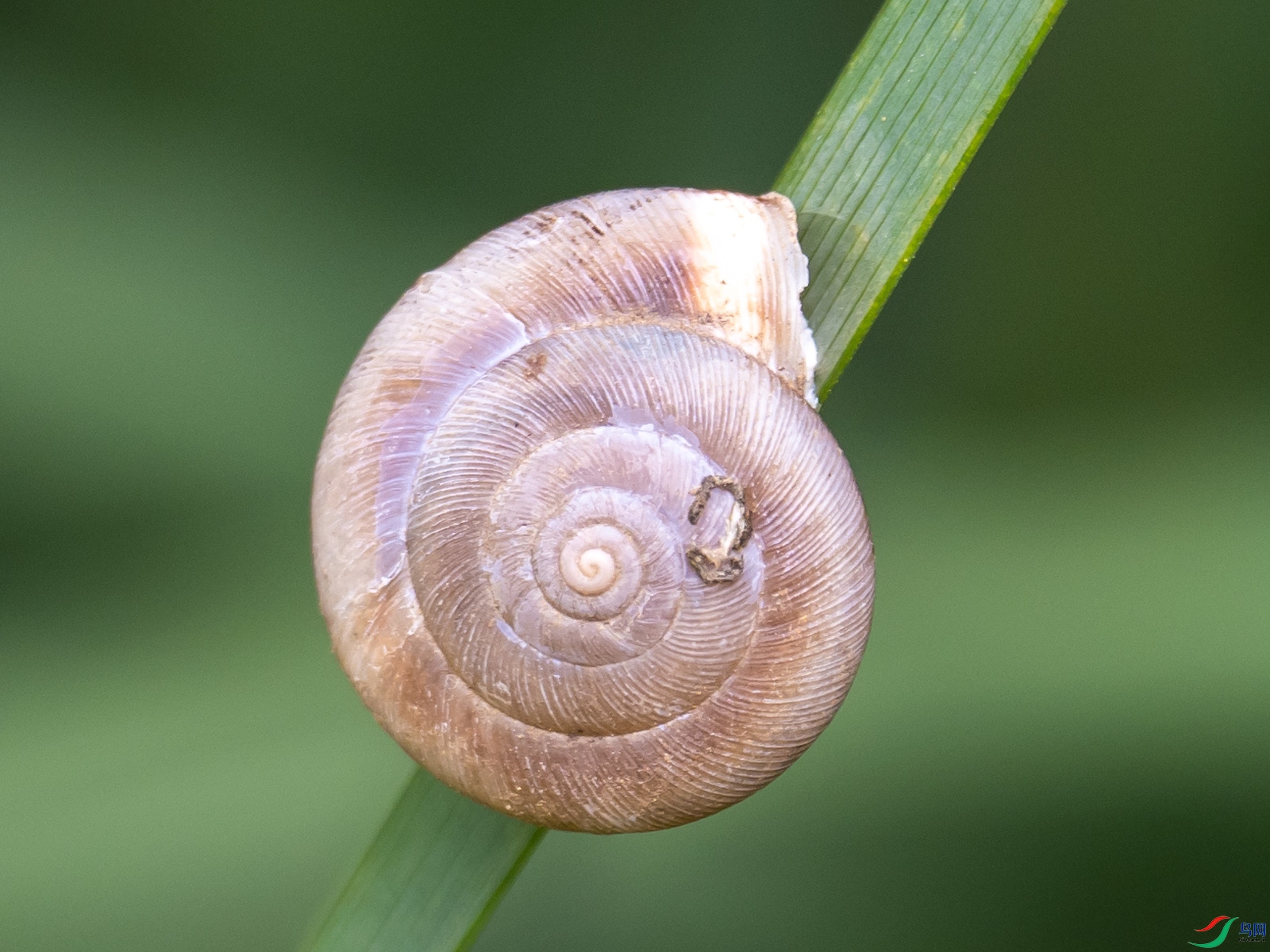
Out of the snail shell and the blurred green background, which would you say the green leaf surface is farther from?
the blurred green background

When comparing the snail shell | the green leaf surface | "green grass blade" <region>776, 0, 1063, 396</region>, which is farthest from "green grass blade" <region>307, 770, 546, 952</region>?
"green grass blade" <region>776, 0, 1063, 396</region>

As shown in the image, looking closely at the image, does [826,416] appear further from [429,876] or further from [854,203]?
[429,876]

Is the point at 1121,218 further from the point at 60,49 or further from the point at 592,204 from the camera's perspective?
the point at 60,49

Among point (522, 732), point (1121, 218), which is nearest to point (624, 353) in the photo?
point (522, 732)

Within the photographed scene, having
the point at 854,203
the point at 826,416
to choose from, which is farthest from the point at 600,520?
the point at 826,416

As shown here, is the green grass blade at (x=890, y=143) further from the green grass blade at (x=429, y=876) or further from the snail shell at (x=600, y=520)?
the green grass blade at (x=429, y=876)

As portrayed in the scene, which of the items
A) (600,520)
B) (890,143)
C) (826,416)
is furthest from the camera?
(826,416)

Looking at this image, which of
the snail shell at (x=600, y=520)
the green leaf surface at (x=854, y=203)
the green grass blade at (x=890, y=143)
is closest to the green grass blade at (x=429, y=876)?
the green leaf surface at (x=854, y=203)
